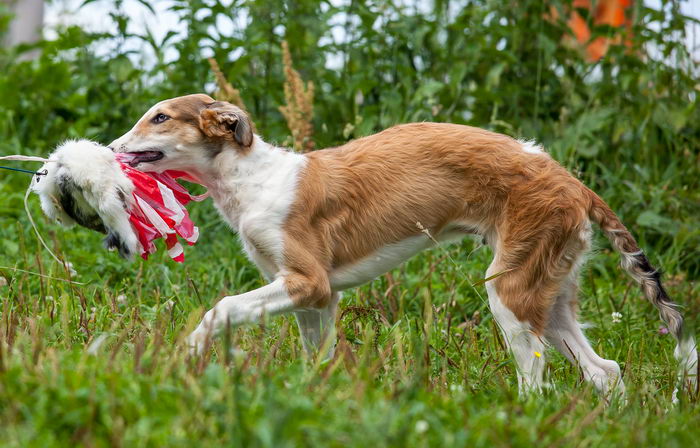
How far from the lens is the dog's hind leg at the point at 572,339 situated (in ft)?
13.8

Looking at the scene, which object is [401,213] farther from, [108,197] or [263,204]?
[108,197]

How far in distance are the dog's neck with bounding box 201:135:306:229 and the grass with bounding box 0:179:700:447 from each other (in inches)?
23.6

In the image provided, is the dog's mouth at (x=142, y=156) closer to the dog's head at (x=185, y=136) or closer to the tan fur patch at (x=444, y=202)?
the dog's head at (x=185, y=136)

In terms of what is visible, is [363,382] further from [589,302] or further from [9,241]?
[9,241]

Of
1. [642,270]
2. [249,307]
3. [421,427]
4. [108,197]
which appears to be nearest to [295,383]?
[421,427]

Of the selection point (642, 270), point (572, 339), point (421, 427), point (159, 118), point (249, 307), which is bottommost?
point (572, 339)

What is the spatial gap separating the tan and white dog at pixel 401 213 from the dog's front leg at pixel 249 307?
1 cm

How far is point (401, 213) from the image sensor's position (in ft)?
14.5

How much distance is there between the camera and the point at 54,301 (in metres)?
4.27

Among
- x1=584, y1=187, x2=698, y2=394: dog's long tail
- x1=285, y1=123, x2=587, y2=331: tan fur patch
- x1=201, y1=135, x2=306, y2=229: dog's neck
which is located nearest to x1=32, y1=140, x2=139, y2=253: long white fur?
x1=201, y1=135, x2=306, y2=229: dog's neck

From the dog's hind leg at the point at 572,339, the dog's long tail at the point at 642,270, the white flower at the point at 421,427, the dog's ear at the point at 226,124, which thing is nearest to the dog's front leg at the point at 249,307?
the dog's ear at the point at 226,124

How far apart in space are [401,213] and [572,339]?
105 cm

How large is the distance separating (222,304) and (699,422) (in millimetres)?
1891

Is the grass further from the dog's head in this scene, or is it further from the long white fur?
the dog's head
